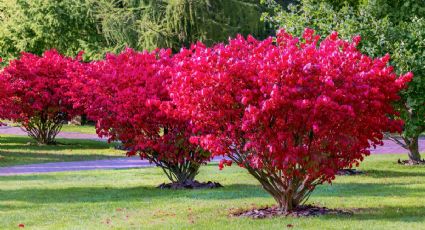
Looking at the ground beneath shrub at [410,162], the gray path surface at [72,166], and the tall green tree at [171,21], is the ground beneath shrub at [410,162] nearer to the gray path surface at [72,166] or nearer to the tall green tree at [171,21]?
the gray path surface at [72,166]

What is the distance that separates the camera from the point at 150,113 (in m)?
15.6

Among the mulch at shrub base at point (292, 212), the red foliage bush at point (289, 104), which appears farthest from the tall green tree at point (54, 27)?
Answer: the red foliage bush at point (289, 104)

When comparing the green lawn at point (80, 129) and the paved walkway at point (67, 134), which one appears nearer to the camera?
the paved walkway at point (67, 134)

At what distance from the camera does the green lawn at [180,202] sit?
11.1 metres

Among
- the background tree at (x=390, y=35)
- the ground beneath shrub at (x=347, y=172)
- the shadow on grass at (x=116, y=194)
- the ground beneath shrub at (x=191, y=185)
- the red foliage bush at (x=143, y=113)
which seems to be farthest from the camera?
the background tree at (x=390, y=35)

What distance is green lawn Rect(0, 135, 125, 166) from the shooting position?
24594 mm

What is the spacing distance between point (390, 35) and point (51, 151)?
41.5 feet

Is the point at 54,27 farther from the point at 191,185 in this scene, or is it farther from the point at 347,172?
the point at 191,185

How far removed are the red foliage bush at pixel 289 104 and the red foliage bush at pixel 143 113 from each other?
376 centimetres

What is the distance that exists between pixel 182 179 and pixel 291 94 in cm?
611

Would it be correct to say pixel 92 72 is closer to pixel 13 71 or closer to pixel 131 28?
pixel 13 71

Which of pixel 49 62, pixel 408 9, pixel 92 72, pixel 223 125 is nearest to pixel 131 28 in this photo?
pixel 49 62

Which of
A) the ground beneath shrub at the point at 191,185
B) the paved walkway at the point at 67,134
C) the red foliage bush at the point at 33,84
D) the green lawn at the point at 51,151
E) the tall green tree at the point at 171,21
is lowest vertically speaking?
the ground beneath shrub at the point at 191,185

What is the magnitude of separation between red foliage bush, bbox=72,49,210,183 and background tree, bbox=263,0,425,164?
5893 millimetres
